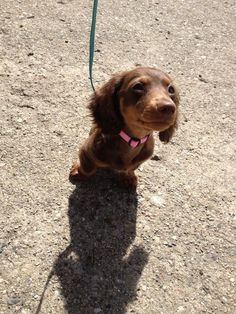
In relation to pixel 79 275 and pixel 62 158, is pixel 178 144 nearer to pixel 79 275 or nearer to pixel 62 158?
pixel 62 158

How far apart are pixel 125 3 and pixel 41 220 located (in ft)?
11.0

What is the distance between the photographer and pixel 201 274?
124 inches

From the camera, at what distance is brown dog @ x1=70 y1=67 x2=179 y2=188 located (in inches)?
98.1

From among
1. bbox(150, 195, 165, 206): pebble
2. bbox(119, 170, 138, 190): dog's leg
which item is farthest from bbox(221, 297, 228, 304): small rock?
bbox(119, 170, 138, 190): dog's leg

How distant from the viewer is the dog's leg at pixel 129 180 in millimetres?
3383

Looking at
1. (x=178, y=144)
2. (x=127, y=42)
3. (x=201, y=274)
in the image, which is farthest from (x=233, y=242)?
(x=127, y=42)

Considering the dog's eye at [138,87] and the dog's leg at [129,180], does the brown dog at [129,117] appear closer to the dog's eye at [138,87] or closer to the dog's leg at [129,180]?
the dog's eye at [138,87]

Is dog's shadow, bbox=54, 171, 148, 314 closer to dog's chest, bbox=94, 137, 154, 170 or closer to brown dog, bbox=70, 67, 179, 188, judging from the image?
Result: brown dog, bbox=70, 67, 179, 188

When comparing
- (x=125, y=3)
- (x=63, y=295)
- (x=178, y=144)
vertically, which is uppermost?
(x=125, y=3)

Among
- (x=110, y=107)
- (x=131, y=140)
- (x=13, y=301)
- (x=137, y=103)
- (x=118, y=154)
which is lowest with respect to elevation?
(x=13, y=301)

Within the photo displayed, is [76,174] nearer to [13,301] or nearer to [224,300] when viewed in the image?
[13,301]

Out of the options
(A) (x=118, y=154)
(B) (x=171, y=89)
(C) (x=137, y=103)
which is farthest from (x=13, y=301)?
(B) (x=171, y=89)

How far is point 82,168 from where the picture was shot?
3.24 metres

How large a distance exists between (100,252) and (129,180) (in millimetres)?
641
